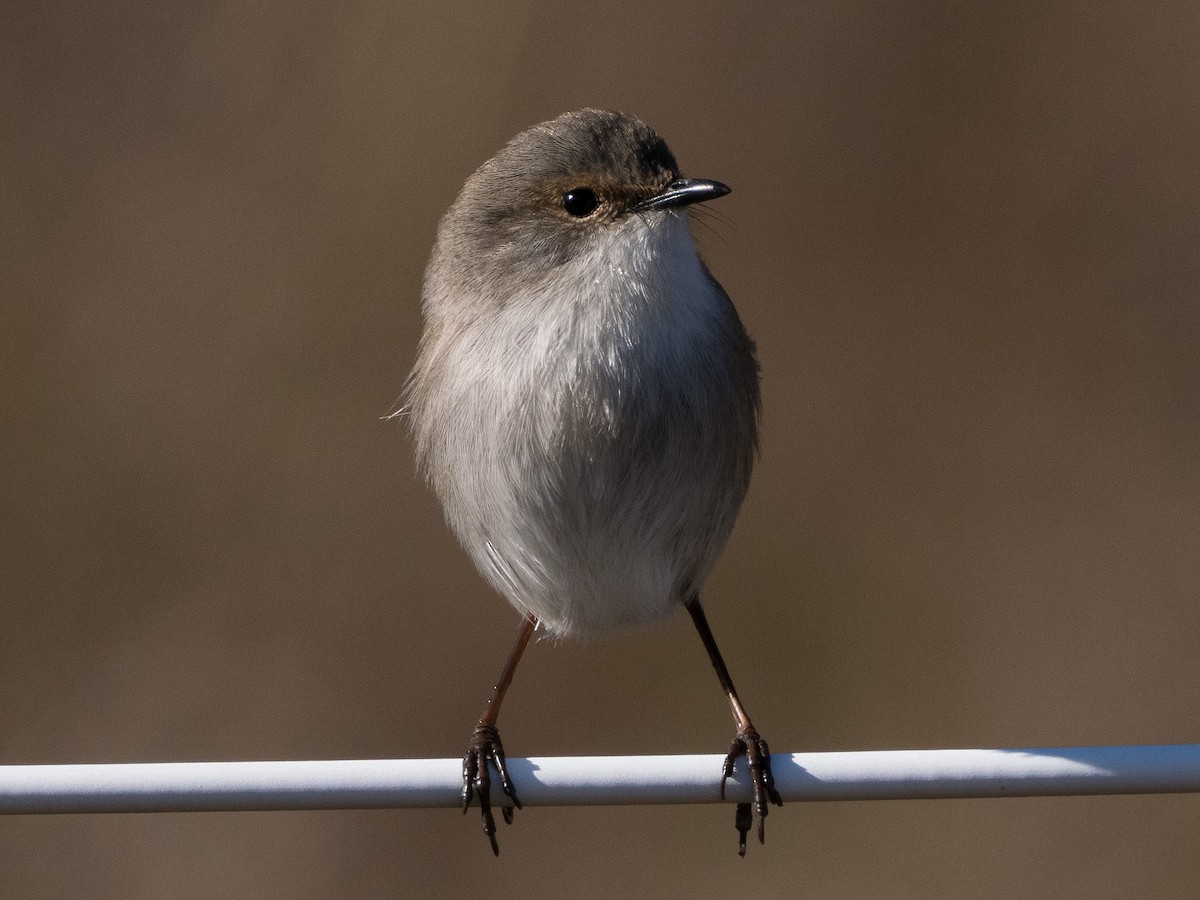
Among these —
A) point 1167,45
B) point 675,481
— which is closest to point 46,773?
point 675,481

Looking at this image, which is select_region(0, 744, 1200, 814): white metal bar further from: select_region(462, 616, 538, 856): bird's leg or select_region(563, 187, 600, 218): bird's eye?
select_region(563, 187, 600, 218): bird's eye

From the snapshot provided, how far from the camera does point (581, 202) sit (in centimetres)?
311

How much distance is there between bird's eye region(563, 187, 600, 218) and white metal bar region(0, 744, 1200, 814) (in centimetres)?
135

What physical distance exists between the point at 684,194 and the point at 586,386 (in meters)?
0.49

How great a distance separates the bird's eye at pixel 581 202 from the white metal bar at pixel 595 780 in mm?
1355

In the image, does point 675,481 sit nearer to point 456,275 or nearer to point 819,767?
point 456,275

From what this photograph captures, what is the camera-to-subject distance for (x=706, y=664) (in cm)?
527

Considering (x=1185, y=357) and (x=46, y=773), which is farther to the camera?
(x=1185, y=357)

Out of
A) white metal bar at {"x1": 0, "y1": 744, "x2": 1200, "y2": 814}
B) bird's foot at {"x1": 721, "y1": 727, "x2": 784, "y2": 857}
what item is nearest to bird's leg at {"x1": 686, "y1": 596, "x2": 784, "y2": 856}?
bird's foot at {"x1": 721, "y1": 727, "x2": 784, "y2": 857}

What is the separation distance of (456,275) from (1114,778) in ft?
6.07

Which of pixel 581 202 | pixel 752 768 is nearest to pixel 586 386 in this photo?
pixel 581 202

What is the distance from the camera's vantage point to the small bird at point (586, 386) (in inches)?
116

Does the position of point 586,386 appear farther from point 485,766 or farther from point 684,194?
point 485,766

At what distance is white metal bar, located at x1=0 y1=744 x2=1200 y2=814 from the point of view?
2107 mm
